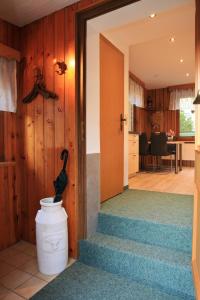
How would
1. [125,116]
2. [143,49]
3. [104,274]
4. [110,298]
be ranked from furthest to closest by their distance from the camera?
[143,49] → [125,116] → [104,274] → [110,298]

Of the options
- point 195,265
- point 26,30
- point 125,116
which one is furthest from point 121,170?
point 26,30

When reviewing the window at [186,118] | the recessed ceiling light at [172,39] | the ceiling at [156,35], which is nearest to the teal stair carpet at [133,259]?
the ceiling at [156,35]

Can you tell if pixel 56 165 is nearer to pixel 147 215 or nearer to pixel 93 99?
pixel 93 99

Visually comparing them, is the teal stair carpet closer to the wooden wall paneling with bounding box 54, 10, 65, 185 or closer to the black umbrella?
the black umbrella

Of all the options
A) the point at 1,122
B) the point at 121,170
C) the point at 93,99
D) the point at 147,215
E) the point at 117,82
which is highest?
the point at 117,82

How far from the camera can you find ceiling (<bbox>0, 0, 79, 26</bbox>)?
2027 millimetres

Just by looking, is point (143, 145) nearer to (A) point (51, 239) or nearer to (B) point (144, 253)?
(B) point (144, 253)

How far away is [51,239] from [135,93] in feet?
16.2

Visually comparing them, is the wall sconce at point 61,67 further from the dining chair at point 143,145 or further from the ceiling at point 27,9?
the dining chair at point 143,145

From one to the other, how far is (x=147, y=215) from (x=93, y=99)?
4.46 ft

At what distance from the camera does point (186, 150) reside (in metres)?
6.78

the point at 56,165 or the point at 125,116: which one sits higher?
the point at 125,116

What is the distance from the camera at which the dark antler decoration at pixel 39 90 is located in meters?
2.21

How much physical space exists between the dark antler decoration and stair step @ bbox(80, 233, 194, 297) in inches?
60.3
